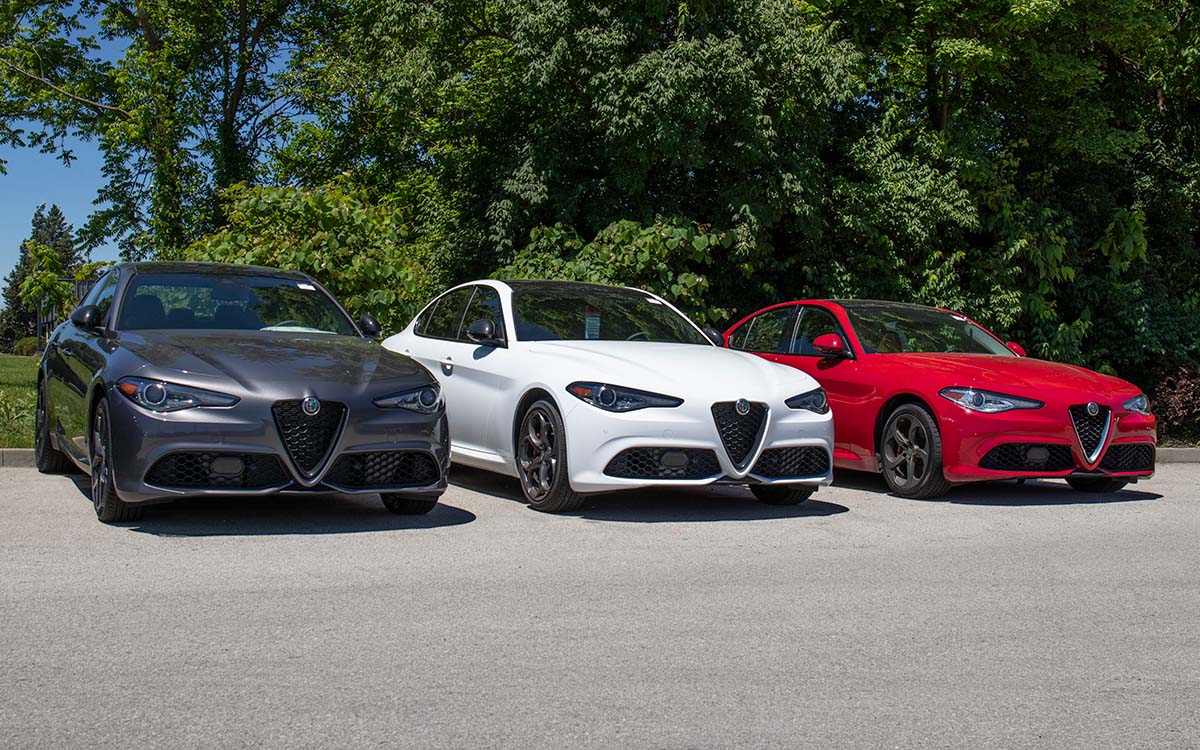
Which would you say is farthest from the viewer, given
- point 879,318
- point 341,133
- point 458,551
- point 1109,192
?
point 341,133

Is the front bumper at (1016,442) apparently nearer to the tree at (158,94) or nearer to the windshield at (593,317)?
the windshield at (593,317)

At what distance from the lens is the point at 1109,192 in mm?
22625

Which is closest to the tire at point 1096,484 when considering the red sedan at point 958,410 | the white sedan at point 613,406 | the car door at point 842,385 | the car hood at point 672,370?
the red sedan at point 958,410

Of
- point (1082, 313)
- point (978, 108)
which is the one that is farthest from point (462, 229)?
point (1082, 313)

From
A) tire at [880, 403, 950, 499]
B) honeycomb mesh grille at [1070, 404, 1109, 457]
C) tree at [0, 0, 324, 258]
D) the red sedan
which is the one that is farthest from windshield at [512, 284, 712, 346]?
tree at [0, 0, 324, 258]

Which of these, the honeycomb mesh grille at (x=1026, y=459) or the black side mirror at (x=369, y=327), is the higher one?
the black side mirror at (x=369, y=327)

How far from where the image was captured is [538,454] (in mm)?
8500

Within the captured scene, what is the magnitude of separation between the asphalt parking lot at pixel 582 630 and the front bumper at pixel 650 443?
312 millimetres

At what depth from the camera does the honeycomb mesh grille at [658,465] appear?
7.98 meters

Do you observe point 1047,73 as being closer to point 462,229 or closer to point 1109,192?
point 1109,192

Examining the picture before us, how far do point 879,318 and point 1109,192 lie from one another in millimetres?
13463

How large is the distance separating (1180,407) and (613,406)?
39.3 ft

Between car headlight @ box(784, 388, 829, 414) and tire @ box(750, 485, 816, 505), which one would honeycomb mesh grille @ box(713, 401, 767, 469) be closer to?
car headlight @ box(784, 388, 829, 414)

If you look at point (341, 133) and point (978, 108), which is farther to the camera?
point (341, 133)
